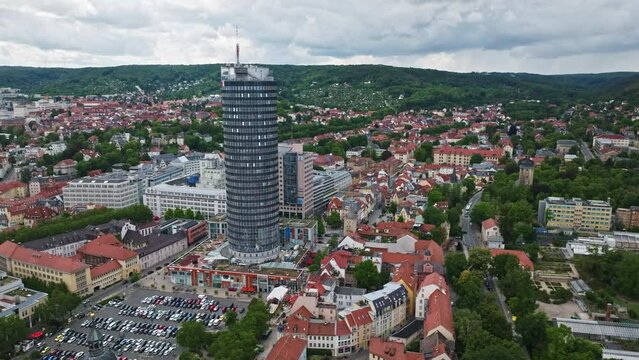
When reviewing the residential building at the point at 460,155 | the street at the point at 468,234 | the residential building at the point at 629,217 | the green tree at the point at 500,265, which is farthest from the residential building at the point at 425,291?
the residential building at the point at 460,155

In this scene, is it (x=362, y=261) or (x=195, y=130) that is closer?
(x=362, y=261)

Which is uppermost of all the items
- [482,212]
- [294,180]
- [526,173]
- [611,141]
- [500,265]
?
[611,141]

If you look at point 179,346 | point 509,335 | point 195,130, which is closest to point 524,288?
point 509,335

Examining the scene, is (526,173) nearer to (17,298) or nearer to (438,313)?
(438,313)

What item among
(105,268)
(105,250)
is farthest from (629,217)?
(105,250)

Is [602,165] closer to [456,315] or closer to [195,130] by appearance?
[456,315]

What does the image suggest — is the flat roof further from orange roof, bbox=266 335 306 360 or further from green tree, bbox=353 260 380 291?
orange roof, bbox=266 335 306 360

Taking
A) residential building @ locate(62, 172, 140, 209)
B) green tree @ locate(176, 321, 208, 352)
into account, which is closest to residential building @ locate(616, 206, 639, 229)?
green tree @ locate(176, 321, 208, 352)
